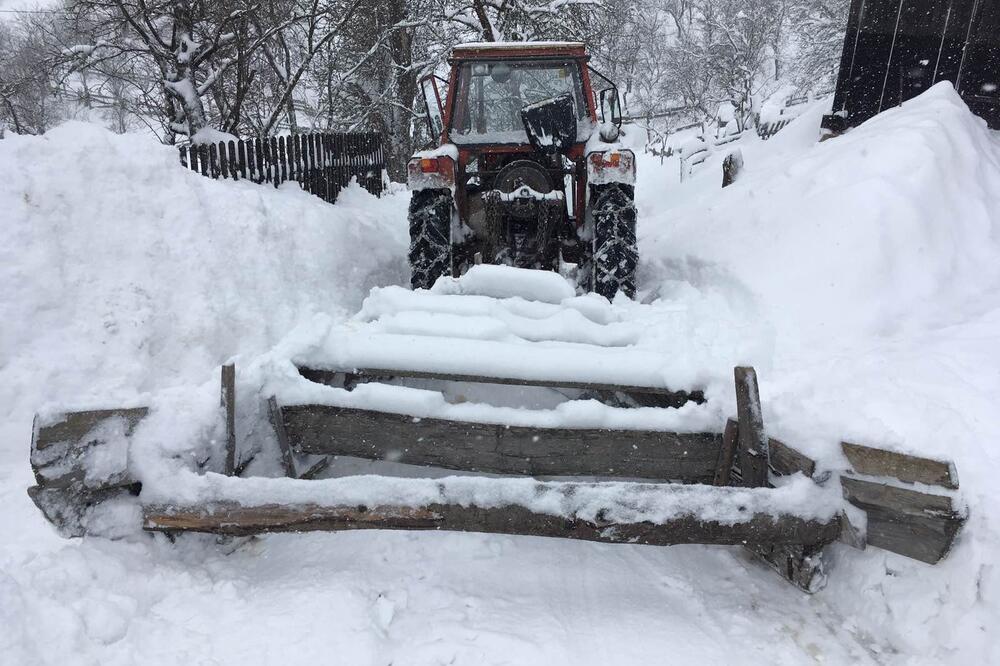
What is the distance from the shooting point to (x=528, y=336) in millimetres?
3104

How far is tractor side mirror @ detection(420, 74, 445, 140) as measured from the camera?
515 cm

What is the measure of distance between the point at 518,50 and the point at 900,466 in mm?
4137

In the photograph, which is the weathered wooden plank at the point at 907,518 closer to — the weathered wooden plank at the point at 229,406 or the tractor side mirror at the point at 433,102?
the weathered wooden plank at the point at 229,406

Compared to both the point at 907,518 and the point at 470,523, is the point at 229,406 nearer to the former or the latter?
the point at 470,523

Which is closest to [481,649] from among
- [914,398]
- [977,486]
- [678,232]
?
[977,486]

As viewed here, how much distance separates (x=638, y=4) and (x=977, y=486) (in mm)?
18685

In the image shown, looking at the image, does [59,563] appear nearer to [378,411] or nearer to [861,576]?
[378,411]

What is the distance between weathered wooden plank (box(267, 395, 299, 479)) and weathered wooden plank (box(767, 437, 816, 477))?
2.01 meters

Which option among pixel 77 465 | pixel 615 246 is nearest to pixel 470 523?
pixel 77 465

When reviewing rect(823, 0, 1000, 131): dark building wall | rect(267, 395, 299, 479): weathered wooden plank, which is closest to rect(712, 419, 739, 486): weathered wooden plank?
rect(267, 395, 299, 479): weathered wooden plank

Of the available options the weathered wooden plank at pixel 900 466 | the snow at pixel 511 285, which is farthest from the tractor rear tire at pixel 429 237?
the weathered wooden plank at pixel 900 466

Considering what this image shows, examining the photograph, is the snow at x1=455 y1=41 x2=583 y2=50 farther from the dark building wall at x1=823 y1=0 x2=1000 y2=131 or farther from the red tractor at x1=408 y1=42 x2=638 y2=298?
the dark building wall at x1=823 y1=0 x2=1000 y2=131

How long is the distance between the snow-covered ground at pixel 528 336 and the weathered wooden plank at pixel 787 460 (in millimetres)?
63

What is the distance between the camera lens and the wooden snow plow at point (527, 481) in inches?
80.7
